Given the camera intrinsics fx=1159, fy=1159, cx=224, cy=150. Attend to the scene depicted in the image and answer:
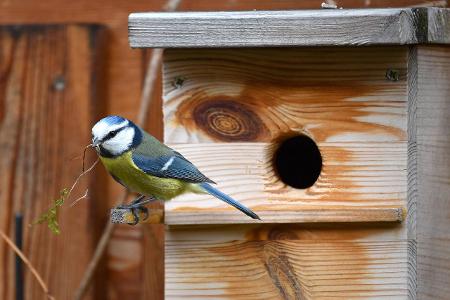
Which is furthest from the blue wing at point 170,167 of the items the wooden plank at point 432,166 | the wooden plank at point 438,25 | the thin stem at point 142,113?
the wooden plank at point 438,25

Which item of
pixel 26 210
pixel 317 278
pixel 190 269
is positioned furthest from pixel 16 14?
pixel 317 278

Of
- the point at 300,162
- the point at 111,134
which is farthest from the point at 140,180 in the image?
the point at 300,162

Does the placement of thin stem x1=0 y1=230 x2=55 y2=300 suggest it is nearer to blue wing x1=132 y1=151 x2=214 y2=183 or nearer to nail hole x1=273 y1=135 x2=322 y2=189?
blue wing x1=132 y1=151 x2=214 y2=183

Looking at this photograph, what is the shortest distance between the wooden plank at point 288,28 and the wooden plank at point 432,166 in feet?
0.29

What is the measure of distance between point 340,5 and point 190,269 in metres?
1.02

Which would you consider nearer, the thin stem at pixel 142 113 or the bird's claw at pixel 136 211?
the bird's claw at pixel 136 211

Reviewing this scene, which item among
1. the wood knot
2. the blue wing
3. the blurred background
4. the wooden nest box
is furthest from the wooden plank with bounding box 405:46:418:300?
the blurred background

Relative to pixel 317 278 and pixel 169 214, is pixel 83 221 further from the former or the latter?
pixel 317 278

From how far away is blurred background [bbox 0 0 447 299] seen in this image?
3562mm

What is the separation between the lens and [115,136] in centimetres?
297

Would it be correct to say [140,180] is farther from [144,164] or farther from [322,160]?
[322,160]

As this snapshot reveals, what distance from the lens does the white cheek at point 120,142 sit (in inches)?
117

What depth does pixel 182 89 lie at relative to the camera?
3.00 metres

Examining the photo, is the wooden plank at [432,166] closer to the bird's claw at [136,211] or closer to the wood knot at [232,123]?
the wood knot at [232,123]
